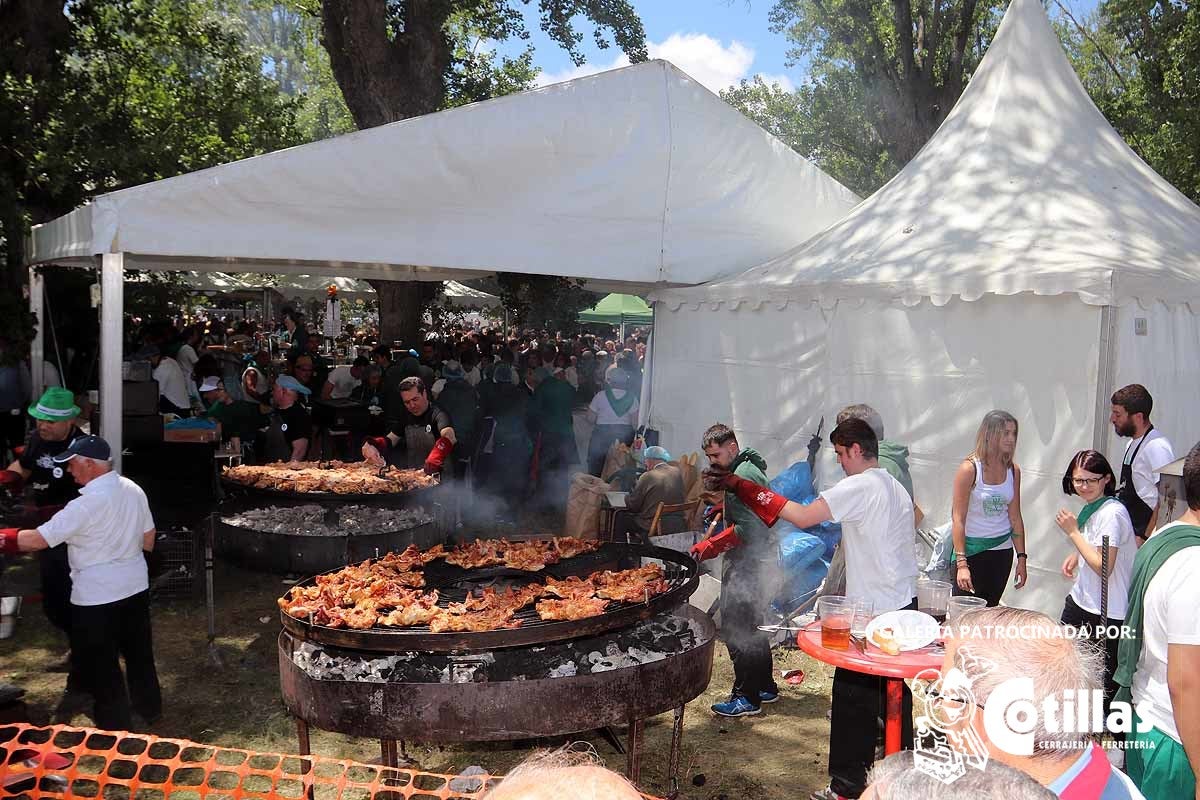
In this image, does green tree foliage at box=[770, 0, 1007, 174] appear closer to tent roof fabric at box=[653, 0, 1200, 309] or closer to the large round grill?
tent roof fabric at box=[653, 0, 1200, 309]

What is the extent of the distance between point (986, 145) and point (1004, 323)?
105 inches

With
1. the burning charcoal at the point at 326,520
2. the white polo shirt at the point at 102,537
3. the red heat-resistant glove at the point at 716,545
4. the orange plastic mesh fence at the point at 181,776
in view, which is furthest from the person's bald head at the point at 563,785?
the burning charcoal at the point at 326,520

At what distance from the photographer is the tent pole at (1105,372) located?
6586mm

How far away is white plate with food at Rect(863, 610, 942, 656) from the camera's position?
12.4ft

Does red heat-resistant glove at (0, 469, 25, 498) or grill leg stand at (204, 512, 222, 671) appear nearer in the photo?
red heat-resistant glove at (0, 469, 25, 498)

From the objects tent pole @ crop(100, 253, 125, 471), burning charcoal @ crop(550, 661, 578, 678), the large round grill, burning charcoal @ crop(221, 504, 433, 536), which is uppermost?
tent pole @ crop(100, 253, 125, 471)

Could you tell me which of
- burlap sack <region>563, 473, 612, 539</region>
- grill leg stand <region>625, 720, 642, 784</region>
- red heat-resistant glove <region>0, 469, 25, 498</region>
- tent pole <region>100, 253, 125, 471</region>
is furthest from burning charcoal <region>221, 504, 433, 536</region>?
grill leg stand <region>625, 720, 642, 784</region>

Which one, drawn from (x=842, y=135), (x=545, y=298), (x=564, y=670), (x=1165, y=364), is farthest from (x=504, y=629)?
(x=842, y=135)

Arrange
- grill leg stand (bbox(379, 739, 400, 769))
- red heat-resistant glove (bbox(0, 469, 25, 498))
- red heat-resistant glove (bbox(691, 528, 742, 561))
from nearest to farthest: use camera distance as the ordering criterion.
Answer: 1. grill leg stand (bbox(379, 739, 400, 769))
2. red heat-resistant glove (bbox(691, 528, 742, 561))
3. red heat-resistant glove (bbox(0, 469, 25, 498))

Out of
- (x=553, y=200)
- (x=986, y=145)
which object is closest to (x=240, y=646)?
(x=553, y=200)

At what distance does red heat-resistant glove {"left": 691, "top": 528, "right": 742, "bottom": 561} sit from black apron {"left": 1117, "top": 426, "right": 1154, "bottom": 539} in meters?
2.47

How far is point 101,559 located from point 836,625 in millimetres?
4091

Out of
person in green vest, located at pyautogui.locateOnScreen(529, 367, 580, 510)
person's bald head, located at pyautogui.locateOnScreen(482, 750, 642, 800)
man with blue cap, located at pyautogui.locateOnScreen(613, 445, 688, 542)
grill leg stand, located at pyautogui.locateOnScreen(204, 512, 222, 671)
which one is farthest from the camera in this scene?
person in green vest, located at pyautogui.locateOnScreen(529, 367, 580, 510)

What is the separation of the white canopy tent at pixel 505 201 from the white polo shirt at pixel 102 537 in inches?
78.2
